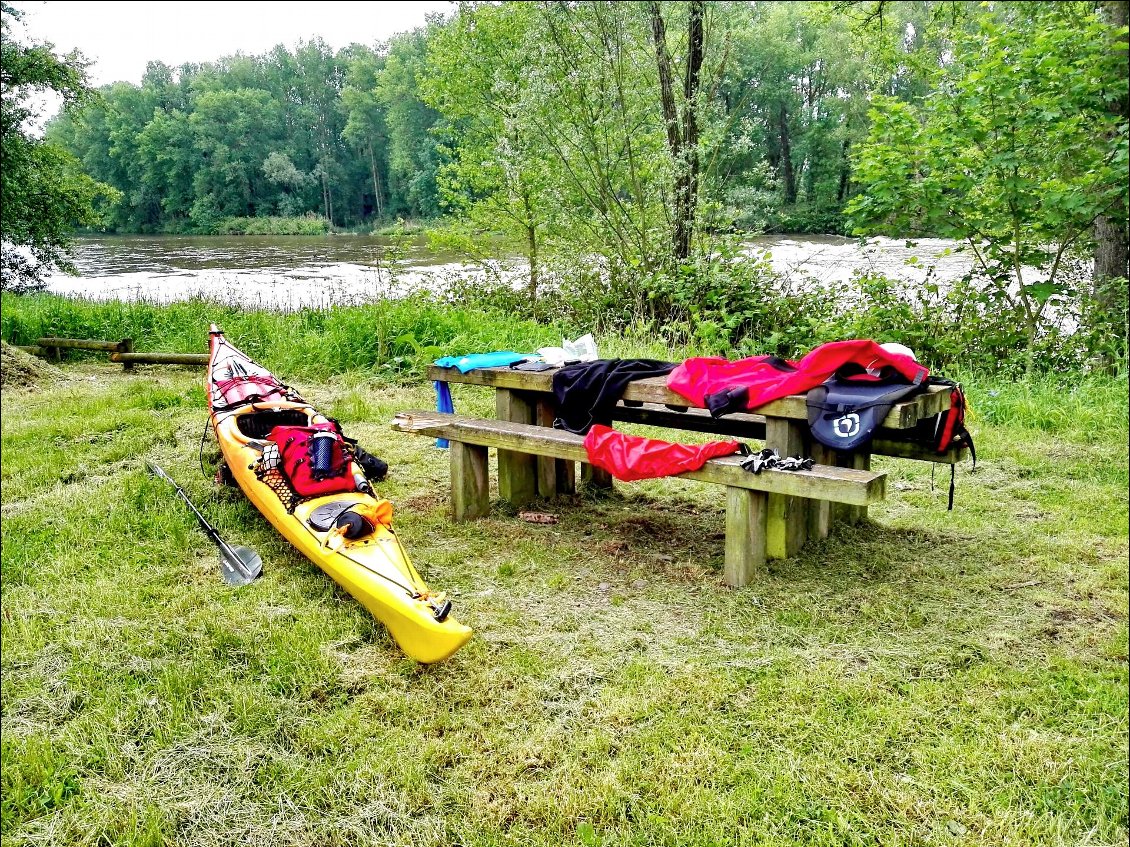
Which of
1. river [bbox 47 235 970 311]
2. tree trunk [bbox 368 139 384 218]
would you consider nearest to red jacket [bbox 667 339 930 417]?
river [bbox 47 235 970 311]

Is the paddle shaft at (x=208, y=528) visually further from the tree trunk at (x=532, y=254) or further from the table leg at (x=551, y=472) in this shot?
the tree trunk at (x=532, y=254)

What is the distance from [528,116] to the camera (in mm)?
8188

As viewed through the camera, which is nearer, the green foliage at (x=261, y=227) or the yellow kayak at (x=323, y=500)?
the yellow kayak at (x=323, y=500)

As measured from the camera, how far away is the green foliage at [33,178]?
8.94 metres

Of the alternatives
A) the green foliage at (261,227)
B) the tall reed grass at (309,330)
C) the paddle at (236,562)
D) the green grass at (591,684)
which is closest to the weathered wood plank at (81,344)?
the tall reed grass at (309,330)

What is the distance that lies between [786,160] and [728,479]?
20453mm

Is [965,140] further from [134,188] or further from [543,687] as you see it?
[134,188]

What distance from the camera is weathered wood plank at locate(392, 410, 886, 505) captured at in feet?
8.81

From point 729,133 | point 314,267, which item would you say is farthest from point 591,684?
point 314,267

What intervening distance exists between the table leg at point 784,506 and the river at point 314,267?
13.0ft

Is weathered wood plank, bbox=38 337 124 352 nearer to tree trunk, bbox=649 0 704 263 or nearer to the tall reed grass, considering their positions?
the tall reed grass

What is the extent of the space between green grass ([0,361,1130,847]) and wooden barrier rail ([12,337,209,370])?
3.44 meters

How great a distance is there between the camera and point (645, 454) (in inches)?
124

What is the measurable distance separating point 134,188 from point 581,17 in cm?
2394
